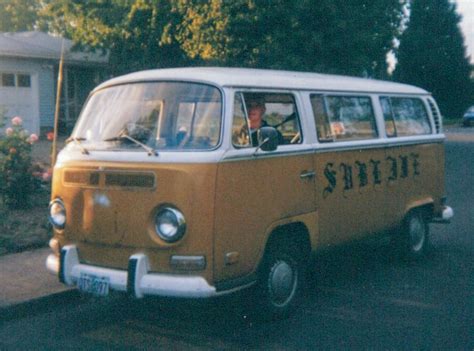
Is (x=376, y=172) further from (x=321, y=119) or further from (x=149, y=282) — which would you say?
(x=149, y=282)

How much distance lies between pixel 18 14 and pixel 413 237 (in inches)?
1926

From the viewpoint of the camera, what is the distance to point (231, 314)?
21.4 ft

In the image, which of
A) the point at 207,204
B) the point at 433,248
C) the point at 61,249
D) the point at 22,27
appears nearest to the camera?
the point at 207,204

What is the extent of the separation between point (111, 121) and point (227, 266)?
1758 mm

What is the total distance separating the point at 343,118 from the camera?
7.26 meters

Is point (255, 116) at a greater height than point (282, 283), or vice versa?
point (255, 116)

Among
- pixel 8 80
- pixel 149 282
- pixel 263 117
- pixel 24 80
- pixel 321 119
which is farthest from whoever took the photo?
pixel 24 80

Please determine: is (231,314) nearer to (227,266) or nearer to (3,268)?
(227,266)

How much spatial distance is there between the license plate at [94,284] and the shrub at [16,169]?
5.29m

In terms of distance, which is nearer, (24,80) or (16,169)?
(16,169)

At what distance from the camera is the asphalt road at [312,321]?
225 inches

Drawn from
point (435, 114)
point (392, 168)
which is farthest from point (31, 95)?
point (392, 168)

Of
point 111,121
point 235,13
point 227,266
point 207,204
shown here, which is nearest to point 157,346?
point 227,266

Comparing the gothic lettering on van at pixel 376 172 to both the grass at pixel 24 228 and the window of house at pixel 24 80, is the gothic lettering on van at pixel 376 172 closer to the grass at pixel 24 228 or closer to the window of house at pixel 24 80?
the grass at pixel 24 228
